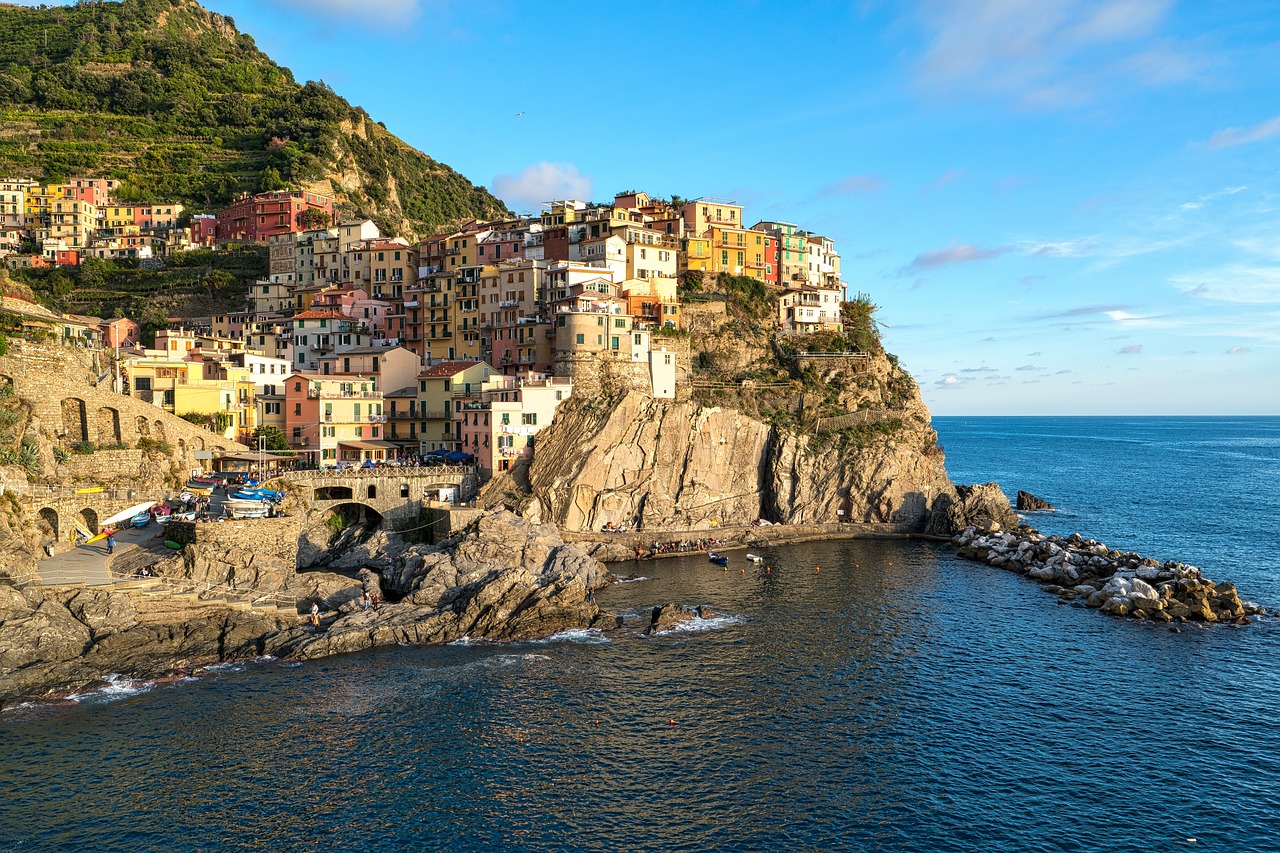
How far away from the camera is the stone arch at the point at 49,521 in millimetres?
54500

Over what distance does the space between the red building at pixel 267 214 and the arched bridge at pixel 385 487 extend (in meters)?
62.0

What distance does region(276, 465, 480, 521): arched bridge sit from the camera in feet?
221

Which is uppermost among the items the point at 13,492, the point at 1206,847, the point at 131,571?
the point at 13,492

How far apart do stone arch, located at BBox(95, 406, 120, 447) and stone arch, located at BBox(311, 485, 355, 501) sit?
14.7 meters

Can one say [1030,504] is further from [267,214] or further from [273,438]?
[267,214]

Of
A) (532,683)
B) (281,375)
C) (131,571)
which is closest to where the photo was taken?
(532,683)

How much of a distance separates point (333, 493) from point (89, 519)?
16.8 m

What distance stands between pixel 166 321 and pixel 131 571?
183ft

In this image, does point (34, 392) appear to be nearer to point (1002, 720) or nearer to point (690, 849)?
point (690, 849)

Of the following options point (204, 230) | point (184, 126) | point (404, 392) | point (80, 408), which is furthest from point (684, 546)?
point (184, 126)

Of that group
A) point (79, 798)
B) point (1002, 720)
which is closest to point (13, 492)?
point (79, 798)

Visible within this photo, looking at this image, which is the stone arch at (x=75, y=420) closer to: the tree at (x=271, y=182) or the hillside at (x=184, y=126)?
the hillside at (x=184, y=126)

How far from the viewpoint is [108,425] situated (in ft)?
214

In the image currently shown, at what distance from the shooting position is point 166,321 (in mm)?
98562
